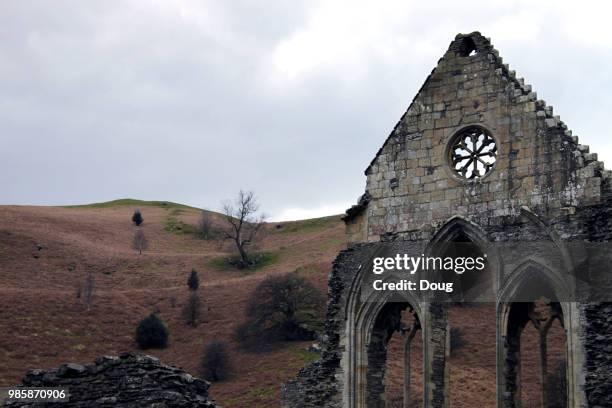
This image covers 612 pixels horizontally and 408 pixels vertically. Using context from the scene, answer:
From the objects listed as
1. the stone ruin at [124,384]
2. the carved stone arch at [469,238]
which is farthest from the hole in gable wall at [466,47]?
the stone ruin at [124,384]

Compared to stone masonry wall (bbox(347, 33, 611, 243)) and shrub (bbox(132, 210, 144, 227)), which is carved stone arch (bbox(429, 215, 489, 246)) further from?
shrub (bbox(132, 210, 144, 227))

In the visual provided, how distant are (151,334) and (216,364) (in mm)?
6154

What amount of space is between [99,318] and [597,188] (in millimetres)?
41574

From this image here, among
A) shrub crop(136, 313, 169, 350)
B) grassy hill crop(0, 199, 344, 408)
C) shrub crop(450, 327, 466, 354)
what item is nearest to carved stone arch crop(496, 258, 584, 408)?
grassy hill crop(0, 199, 344, 408)

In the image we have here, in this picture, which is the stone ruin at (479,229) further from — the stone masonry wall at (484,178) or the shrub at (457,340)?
the shrub at (457,340)

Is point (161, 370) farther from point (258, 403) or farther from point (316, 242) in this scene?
point (316, 242)

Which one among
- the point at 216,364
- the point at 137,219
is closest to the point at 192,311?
the point at 216,364

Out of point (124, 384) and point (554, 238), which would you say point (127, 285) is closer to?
point (124, 384)

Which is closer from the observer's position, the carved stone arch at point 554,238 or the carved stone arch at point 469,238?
the carved stone arch at point 554,238

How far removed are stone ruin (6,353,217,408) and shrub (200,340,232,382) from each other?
1116 inches

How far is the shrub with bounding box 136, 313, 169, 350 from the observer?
1945 inches

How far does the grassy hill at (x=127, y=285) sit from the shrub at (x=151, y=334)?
21.1 inches

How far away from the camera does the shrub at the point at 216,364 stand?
4425cm

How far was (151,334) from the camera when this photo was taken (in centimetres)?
4944
